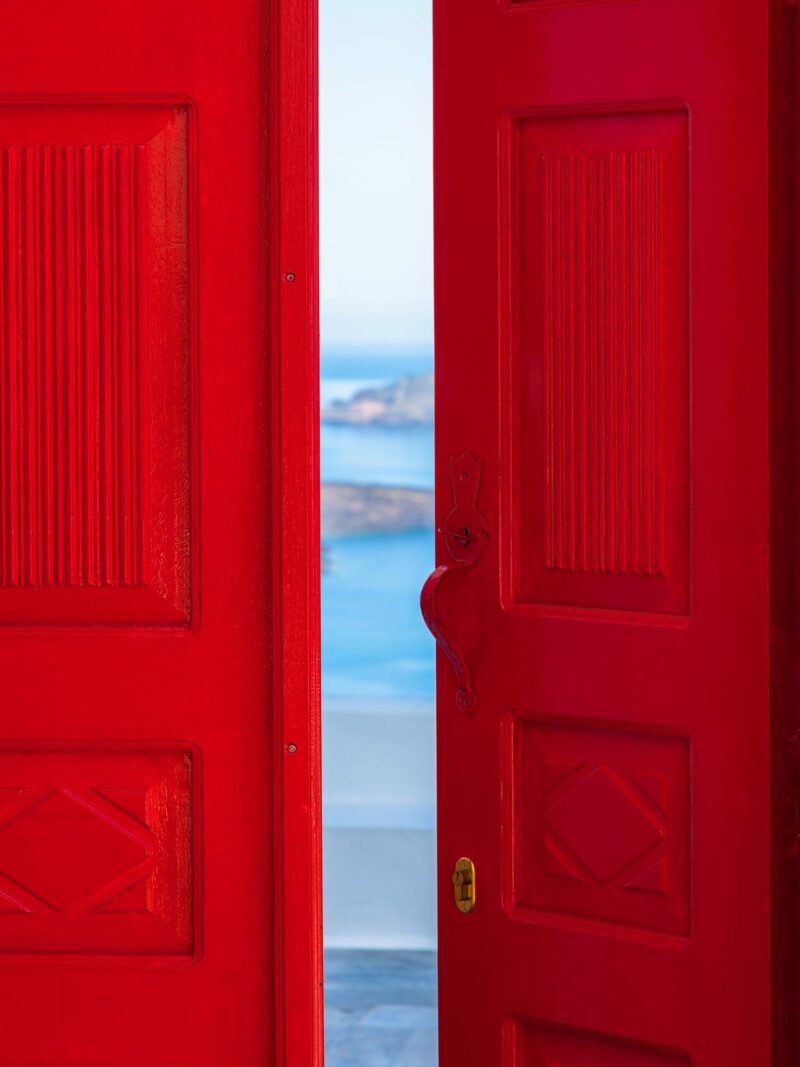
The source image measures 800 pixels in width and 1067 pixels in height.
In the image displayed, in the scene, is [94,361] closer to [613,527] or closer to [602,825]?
[613,527]

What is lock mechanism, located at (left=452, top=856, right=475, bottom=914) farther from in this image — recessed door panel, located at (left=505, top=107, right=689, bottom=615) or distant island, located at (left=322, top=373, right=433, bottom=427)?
distant island, located at (left=322, top=373, right=433, bottom=427)

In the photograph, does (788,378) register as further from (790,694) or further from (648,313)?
(790,694)

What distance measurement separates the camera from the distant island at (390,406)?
6.35 metres

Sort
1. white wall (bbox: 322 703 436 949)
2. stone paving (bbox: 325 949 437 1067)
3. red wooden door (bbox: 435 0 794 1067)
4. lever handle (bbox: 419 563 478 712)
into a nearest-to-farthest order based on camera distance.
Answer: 1. red wooden door (bbox: 435 0 794 1067)
2. lever handle (bbox: 419 563 478 712)
3. stone paving (bbox: 325 949 437 1067)
4. white wall (bbox: 322 703 436 949)

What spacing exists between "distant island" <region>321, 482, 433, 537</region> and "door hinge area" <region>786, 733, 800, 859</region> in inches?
197

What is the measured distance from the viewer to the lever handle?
4.47 ft

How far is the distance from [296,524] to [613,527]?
0.32 meters

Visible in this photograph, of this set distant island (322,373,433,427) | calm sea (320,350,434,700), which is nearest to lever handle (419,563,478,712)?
calm sea (320,350,434,700)

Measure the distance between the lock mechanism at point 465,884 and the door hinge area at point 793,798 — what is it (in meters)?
0.35

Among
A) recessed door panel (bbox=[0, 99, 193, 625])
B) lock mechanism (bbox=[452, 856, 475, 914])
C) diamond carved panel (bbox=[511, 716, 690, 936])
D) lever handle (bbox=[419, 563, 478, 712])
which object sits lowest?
lock mechanism (bbox=[452, 856, 475, 914])

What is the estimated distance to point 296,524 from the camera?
1293mm

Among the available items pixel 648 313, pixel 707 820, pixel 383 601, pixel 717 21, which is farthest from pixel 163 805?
pixel 383 601

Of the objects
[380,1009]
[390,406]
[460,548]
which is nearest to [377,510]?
[390,406]

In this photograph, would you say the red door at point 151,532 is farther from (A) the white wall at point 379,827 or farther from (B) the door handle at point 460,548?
(A) the white wall at point 379,827
